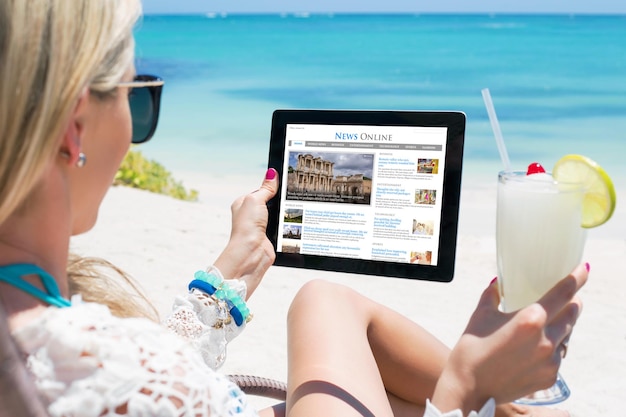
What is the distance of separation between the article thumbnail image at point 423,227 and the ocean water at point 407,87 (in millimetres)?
4251

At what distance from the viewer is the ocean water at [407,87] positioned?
37.2 feet

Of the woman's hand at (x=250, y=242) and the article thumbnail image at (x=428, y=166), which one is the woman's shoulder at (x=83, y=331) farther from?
the article thumbnail image at (x=428, y=166)

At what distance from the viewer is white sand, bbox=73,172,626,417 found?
3449 mm

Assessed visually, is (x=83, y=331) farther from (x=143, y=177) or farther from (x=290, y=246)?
(x=143, y=177)

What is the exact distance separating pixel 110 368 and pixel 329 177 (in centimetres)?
126

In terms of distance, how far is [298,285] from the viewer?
4.48 meters

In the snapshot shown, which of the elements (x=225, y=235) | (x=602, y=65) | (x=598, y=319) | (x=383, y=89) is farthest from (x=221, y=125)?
(x=602, y=65)

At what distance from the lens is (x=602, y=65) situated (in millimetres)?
20094

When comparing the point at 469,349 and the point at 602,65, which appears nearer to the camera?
the point at 469,349

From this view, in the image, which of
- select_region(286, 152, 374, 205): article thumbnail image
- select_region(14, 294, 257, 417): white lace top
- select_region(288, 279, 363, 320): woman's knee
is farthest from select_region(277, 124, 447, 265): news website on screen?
select_region(14, 294, 257, 417): white lace top

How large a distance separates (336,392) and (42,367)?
0.79 m

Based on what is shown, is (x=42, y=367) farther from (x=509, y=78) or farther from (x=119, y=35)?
(x=509, y=78)

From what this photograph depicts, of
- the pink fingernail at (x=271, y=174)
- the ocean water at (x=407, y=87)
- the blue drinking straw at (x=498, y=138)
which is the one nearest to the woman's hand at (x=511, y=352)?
the blue drinking straw at (x=498, y=138)

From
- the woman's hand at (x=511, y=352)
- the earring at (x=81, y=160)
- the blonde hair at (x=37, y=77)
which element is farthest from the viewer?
the woman's hand at (x=511, y=352)
